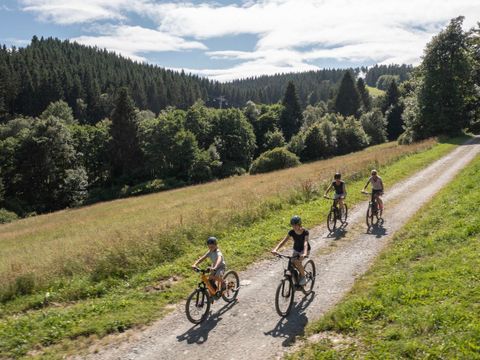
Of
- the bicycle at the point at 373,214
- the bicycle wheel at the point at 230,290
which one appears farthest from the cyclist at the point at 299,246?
the bicycle at the point at 373,214

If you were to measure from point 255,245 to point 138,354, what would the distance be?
7.10m

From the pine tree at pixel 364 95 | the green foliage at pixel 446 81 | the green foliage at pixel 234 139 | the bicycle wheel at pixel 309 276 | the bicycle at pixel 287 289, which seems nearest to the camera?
the bicycle at pixel 287 289

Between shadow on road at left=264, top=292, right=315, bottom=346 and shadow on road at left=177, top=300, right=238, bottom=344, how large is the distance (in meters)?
1.43

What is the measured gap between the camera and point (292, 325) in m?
8.96

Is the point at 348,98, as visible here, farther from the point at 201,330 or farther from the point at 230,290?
the point at 201,330

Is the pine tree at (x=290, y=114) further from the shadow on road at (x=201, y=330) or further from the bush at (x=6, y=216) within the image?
the shadow on road at (x=201, y=330)

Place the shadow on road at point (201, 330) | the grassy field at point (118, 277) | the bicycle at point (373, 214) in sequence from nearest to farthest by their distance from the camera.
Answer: the shadow on road at point (201, 330) < the grassy field at point (118, 277) < the bicycle at point (373, 214)

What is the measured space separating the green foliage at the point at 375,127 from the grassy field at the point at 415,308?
76581 millimetres

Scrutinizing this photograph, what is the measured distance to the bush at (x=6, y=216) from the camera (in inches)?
1789

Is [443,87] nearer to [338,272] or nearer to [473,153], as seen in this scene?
[473,153]

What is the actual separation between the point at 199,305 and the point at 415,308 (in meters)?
5.10

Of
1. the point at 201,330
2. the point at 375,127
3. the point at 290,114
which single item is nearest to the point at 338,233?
the point at 201,330

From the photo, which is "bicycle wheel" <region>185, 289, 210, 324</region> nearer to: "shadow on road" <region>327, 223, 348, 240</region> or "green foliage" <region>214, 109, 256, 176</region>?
"shadow on road" <region>327, 223, 348, 240</region>

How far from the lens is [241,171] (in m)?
69.4
